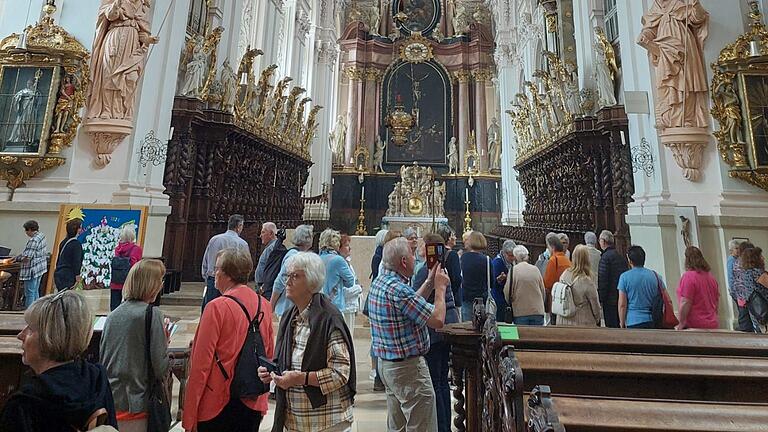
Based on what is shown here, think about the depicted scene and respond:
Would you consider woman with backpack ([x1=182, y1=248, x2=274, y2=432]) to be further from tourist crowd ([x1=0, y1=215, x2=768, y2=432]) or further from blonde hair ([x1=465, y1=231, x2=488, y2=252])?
blonde hair ([x1=465, y1=231, x2=488, y2=252])

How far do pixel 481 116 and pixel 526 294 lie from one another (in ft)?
58.0

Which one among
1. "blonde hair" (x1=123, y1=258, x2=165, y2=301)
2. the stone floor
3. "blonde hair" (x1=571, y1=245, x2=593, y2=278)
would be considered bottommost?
the stone floor

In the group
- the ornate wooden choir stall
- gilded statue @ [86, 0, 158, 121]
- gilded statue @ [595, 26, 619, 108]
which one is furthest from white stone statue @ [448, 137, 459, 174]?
gilded statue @ [86, 0, 158, 121]

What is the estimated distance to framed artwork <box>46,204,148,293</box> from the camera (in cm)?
525

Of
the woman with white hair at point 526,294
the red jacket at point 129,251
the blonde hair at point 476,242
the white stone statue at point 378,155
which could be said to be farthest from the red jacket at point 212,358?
the white stone statue at point 378,155

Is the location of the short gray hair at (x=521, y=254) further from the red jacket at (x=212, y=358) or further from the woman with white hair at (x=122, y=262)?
the woman with white hair at (x=122, y=262)

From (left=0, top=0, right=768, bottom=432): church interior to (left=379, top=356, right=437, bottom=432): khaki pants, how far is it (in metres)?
0.15

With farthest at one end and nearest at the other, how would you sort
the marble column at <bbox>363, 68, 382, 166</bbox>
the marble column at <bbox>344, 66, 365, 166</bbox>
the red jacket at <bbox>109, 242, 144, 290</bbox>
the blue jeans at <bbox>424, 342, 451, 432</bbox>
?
the marble column at <bbox>363, 68, 382, 166</bbox> < the marble column at <bbox>344, 66, 365, 166</bbox> < the red jacket at <bbox>109, 242, 144, 290</bbox> < the blue jeans at <bbox>424, 342, 451, 432</bbox>

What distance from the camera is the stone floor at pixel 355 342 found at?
135 inches

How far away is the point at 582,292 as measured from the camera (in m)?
3.72

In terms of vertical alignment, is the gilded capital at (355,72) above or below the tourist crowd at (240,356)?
above

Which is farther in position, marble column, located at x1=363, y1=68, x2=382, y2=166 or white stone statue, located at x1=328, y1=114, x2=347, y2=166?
marble column, located at x1=363, y1=68, x2=382, y2=166

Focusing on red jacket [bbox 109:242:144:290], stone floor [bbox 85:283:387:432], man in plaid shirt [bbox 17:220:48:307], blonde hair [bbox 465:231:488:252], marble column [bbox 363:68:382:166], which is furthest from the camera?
marble column [bbox 363:68:382:166]

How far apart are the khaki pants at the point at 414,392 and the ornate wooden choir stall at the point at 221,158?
23.3 ft
